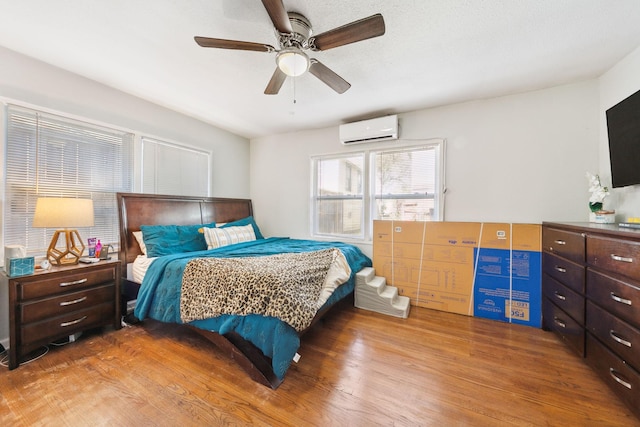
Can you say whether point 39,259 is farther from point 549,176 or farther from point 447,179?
point 549,176

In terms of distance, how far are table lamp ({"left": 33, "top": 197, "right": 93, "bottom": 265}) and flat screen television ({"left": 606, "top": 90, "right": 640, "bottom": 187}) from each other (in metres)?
4.32

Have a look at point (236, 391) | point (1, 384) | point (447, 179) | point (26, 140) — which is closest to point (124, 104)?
point (26, 140)

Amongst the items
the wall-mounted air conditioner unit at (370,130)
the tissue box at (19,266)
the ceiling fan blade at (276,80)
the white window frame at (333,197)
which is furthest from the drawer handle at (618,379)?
the tissue box at (19,266)

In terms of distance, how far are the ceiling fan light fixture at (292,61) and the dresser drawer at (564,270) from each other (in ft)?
8.19

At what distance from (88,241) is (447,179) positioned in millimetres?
4021

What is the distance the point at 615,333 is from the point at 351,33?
7.86 ft

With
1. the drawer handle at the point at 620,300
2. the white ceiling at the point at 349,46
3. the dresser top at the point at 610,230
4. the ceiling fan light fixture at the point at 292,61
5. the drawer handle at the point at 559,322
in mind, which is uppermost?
the white ceiling at the point at 349,46

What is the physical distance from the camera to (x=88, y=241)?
2379 mm

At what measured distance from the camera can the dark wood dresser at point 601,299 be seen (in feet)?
4.34

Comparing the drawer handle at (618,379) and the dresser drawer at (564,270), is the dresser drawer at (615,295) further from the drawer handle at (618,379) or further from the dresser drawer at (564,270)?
the drawer handle at (618,379)

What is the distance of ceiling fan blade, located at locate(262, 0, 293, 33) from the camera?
3.97 ft

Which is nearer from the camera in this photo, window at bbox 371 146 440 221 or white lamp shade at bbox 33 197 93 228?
white lamp shade at bbox 33 197 93 228

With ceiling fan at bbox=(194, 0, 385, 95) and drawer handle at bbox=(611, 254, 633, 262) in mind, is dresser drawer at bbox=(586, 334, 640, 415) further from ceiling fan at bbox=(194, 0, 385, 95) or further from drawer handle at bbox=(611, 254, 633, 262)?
ceiling fan at bbox=(194, 0, 385, 95)

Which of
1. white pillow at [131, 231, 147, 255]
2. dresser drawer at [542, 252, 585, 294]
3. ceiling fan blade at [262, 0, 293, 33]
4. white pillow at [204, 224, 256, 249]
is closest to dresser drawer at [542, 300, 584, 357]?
dresser drawer at [542, 252, 585, 294]
